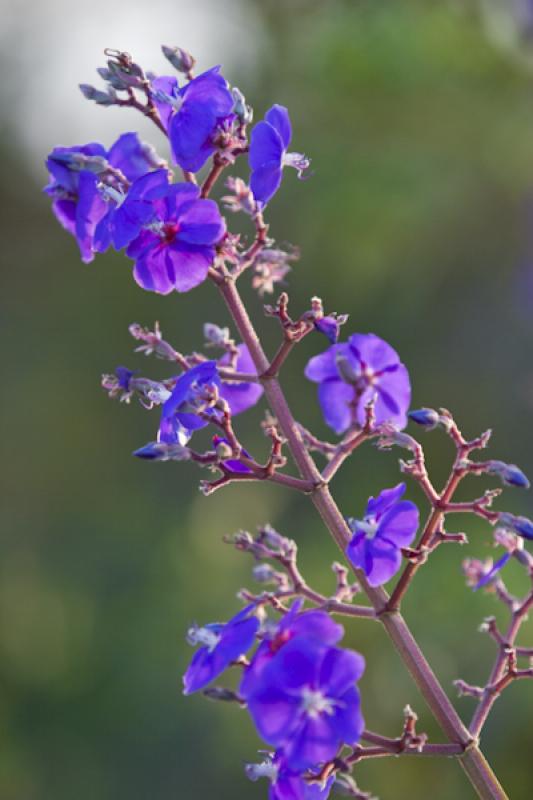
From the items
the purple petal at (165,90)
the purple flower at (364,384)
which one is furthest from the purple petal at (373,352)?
the purple petal at (165,90)

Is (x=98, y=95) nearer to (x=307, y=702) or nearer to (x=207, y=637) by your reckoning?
(x=207, y=637)

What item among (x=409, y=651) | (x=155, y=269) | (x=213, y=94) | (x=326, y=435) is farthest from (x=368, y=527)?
(x=326, y=435)

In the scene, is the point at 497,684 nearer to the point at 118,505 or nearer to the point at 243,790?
the point at 243,790

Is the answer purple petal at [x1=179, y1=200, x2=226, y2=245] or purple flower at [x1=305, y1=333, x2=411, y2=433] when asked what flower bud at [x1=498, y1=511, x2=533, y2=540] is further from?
purple petal at [x1=179, y1=200, x2=226, y2=245]

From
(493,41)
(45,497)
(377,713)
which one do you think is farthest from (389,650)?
(45,497)

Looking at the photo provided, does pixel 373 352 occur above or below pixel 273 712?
above

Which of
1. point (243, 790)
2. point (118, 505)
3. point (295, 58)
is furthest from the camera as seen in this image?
point (118, 505)
